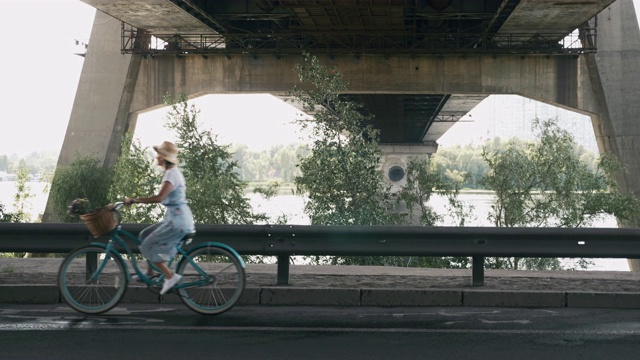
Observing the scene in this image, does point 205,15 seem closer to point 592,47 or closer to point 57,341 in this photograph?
point 592,47

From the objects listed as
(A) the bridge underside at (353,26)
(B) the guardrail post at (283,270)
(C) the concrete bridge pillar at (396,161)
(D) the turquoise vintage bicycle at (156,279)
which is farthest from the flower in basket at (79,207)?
(C) the concrete bridge pillar at (396,161)

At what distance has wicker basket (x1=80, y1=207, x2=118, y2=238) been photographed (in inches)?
311

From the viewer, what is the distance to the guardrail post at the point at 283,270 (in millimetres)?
9242

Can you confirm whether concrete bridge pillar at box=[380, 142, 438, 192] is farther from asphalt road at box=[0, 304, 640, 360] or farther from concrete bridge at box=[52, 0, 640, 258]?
asphalt road at box=[0, 304, 640, 360]

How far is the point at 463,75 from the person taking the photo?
36.2 metres

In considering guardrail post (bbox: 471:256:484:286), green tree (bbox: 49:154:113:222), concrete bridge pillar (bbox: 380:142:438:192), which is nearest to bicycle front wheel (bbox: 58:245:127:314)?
guardrail post (bbox: 471:256:484:286)

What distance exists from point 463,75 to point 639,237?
90.3 feet

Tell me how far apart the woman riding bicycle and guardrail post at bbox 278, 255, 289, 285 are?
1.36 metres

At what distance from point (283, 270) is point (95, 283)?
188 centimetres

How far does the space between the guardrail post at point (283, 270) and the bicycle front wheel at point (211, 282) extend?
95cm

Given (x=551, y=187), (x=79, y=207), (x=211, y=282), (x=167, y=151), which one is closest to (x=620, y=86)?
(x=551, y=187)

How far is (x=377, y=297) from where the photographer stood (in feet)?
29.3

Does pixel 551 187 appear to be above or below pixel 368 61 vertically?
below

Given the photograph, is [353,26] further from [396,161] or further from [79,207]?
[396,161]
